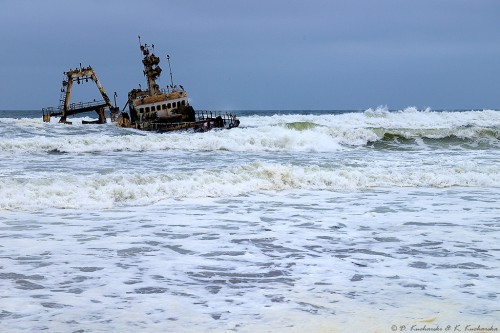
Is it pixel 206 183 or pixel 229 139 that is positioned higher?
pixel 229 139

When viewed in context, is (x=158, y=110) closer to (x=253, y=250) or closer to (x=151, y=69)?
(x=151, y=69)

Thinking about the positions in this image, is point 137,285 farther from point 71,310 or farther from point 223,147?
point 223,147

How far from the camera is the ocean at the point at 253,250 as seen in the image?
16.3 feet

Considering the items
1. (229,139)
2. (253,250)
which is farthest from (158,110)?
(253,250)

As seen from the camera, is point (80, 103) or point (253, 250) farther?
point (80, 103)

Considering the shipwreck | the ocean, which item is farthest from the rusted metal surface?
the ocean

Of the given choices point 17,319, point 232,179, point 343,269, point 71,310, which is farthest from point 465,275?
point 232,179

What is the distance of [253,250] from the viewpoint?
24.7 feet

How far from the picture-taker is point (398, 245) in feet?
25.6

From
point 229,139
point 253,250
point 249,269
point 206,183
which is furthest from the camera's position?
point 229,139

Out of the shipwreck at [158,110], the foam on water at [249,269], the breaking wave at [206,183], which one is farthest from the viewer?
the shipwreck at [158,110]

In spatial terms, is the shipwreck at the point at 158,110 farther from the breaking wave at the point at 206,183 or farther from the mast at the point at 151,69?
the breaking wave at the point at 206,183

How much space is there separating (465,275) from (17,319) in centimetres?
458

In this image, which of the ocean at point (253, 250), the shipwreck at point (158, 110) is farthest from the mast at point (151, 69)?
the ocean at point (253, 250)
